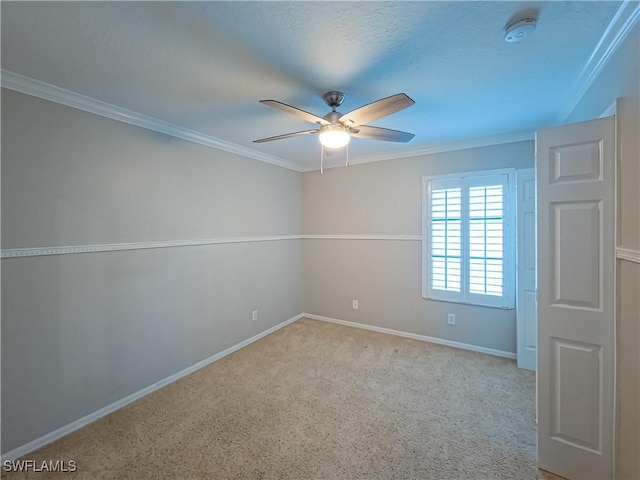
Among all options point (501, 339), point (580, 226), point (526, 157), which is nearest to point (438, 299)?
point (501, 339)

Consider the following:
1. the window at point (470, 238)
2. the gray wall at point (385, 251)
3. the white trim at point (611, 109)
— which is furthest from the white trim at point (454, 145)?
the white trim at point (611, 109)

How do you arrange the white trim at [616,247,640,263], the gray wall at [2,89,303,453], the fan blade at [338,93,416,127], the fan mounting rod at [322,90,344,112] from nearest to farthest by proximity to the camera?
the white trim at [616,247,640,263], the fan blade at [338,93,416,127], the gray wall at [2,89,303,453], the fan mounting rod at [322,90,344,112]

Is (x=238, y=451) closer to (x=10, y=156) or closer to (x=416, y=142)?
(x=10, y=156)

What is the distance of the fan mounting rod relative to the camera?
2.05m

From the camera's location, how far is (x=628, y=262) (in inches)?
53.7

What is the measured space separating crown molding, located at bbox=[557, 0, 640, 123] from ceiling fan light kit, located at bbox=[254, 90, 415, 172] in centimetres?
96

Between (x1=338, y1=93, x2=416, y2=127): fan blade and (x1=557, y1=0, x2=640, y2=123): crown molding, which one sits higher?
(x1=557, y1=0, x2=640, y2=123): crown molding

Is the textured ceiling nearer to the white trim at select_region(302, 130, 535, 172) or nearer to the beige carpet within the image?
the white trim at select_region(302, 130, 535, 172)

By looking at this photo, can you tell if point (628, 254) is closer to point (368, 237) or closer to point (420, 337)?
point (420, 337)

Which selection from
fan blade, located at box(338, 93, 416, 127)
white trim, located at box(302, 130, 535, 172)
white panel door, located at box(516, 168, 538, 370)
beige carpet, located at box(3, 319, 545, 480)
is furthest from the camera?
white trim, located at box(302, 130, 535, 172)

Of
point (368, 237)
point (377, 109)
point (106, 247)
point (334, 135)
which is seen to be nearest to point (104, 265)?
point (106, 247)

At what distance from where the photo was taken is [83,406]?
2.18 meters

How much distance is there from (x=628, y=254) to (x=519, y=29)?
122 centimetres

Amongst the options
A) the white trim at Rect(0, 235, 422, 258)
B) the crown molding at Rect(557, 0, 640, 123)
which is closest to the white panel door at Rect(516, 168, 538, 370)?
the crown molding at Rect(557, 0, 640, 123)
